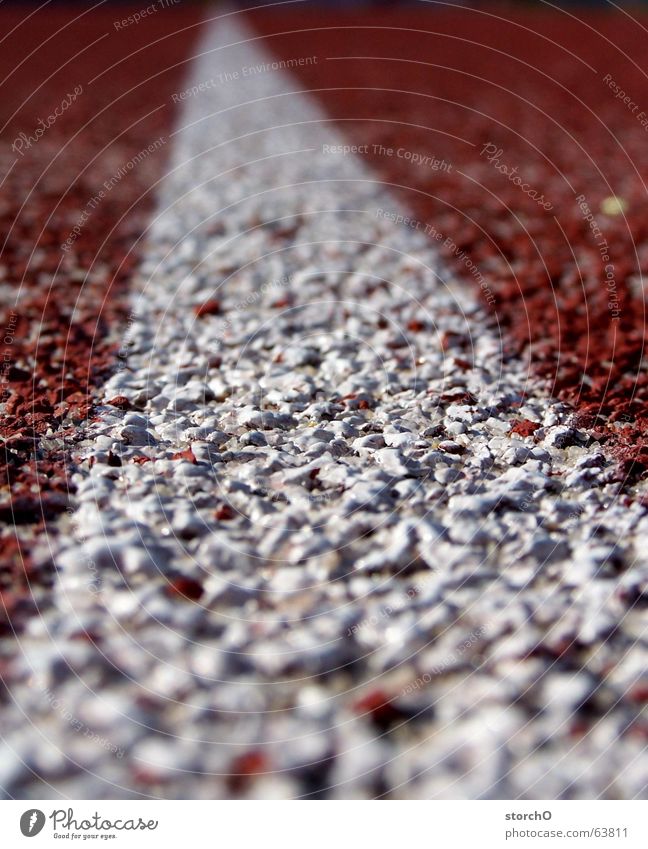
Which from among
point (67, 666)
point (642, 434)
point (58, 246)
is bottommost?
point (67, 666)

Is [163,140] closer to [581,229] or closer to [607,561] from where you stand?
[581,229]

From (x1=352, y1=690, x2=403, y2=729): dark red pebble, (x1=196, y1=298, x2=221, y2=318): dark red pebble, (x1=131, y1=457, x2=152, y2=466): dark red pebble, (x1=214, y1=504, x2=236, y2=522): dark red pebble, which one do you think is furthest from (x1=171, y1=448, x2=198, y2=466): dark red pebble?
(x1=196, y1=298, x2=221, y2=318): dark red pebble

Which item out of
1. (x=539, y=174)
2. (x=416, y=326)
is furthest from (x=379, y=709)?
(x=539, y=174)

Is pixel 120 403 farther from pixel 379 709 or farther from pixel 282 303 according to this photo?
pixel 379 709

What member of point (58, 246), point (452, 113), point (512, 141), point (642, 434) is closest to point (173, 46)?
point (452, 113)

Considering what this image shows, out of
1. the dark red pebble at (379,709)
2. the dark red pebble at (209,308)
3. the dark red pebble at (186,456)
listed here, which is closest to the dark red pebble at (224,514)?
the dark red pebble at (186,456)

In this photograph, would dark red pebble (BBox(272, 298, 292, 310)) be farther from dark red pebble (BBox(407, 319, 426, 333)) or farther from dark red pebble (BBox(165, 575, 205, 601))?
dark red pebble (BBox(165, 575, 205, 601))

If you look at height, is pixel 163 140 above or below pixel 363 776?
above
